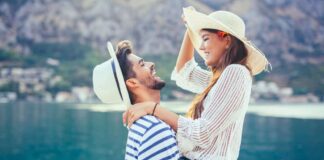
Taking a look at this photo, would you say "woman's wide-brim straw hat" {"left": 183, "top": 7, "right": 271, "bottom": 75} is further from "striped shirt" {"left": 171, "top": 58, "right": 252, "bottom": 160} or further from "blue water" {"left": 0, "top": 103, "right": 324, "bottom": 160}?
"blue water" {"left": 0, "top": 103, "right": 324, "bottom": 160}

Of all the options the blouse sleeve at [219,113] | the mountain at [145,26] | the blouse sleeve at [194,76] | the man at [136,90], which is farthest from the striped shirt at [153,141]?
the mountain at [145,26]

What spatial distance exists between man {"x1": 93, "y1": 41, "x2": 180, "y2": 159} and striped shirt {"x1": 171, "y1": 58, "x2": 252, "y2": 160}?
4.4 inches

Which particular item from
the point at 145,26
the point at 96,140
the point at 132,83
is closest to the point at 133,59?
the point at 132,83

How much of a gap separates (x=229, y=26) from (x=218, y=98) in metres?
0.35

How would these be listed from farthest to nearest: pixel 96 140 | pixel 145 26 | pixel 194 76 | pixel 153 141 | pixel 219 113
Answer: pixel 145 26
pixel 96 140
pixel 194 76
pixel 219 113
pixel 153 141

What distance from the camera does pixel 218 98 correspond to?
1.99 metres

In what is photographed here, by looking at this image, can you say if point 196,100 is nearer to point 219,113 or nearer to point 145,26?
point 219,113

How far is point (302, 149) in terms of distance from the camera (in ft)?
142

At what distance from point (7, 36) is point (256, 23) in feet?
191

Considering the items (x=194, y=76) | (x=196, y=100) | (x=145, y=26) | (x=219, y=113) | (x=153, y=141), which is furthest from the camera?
(x=145, y=26)

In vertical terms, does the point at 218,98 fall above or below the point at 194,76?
below

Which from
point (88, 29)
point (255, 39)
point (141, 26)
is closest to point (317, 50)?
point (255, 39)

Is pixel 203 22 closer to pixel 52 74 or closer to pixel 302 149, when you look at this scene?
pixel 302 149

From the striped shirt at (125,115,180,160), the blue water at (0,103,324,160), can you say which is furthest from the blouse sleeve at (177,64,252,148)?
the blue water at (0,103,324,160)
